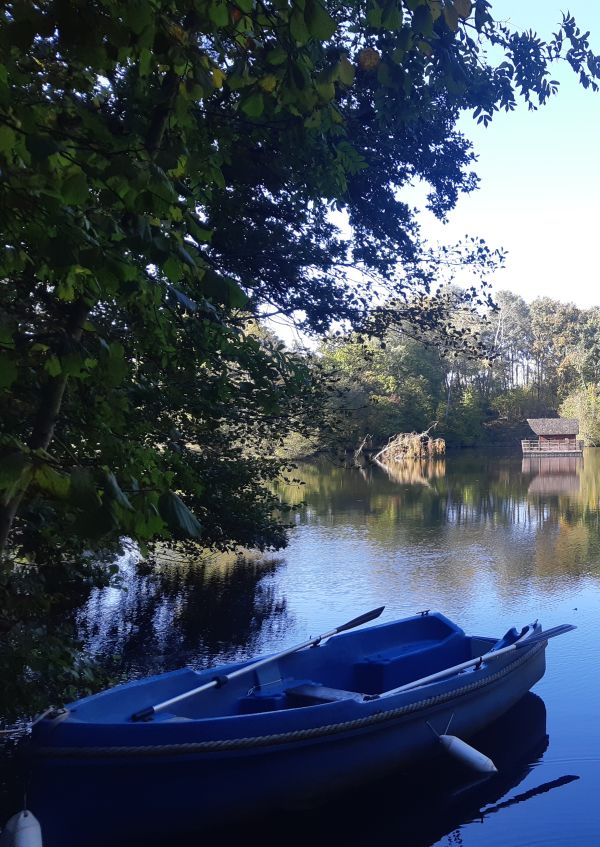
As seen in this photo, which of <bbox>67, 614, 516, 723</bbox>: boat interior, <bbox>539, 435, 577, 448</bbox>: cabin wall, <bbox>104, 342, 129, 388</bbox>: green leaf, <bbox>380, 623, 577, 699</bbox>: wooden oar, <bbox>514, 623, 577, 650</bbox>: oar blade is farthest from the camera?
<bbox>539, 435, 577, 448</bbox>: cabin wall

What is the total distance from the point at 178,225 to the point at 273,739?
125 inches

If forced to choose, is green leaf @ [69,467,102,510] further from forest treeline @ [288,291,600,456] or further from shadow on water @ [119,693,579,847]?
forest treeline @ [288,291,600,456]

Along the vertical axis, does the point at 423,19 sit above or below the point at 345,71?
above

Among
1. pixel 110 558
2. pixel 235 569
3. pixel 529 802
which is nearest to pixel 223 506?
pixel 110 558

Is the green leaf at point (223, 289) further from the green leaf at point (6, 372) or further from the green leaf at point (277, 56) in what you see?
the green leaf at point (277, 56)

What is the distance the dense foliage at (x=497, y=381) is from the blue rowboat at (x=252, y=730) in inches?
996

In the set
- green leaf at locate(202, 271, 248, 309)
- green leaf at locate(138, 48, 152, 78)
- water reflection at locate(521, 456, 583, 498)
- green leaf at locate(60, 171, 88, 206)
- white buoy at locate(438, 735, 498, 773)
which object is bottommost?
white buoy at locate(438, 735, 498, 773)

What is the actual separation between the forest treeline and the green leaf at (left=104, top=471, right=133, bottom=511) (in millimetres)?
29655

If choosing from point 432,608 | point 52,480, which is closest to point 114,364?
point 52,480

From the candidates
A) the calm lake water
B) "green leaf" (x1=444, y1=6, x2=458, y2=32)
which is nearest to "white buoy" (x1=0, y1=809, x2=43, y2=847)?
the calm lake water

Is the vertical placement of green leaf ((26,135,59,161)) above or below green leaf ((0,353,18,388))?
above

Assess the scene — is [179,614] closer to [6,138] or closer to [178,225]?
[178,225]

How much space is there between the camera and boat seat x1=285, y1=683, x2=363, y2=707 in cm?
582

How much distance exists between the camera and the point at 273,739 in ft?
16.3
